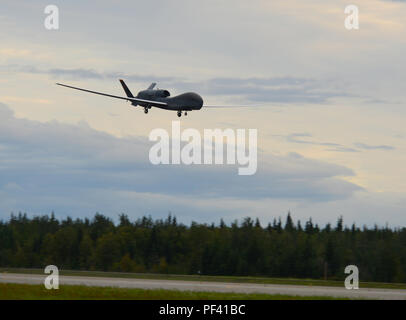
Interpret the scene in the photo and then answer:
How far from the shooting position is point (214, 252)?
159m

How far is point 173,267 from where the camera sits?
496 ft

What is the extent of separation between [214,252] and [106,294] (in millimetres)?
99990

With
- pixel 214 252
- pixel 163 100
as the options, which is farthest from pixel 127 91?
pixel 214 252

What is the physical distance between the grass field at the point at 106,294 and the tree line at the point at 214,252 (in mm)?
69936

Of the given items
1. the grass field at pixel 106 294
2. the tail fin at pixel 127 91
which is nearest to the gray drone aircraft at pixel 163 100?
the tail fin at pixel 127 91

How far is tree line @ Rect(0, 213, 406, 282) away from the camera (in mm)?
143250

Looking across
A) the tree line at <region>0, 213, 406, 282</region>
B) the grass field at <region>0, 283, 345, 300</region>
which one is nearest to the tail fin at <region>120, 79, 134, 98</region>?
the grass field at <region>0, 283, 345, 300</region>

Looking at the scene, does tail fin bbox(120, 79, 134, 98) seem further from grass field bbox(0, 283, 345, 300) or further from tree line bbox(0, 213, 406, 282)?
tree line bbox(0, 213, 406, 282)

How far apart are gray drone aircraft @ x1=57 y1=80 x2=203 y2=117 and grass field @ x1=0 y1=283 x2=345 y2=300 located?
14954 millimetres

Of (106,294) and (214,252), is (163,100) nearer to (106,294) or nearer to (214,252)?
(106,294)

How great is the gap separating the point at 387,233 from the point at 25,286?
137587 millimetres
